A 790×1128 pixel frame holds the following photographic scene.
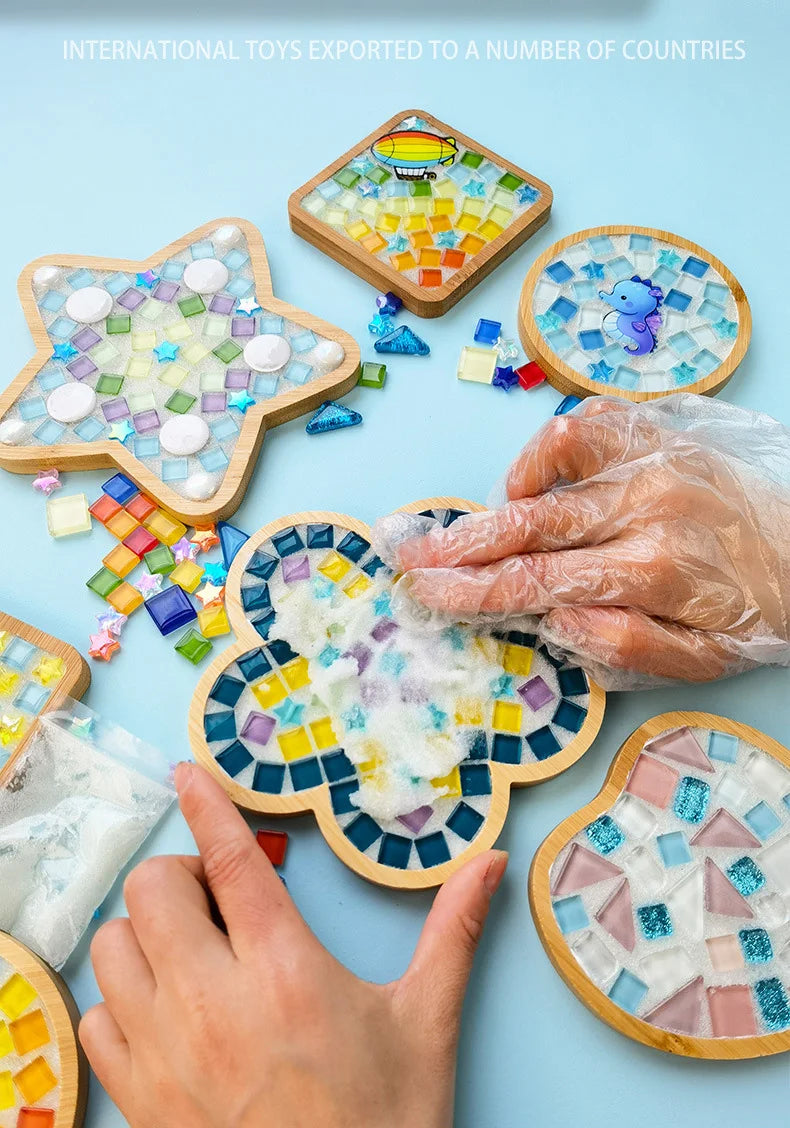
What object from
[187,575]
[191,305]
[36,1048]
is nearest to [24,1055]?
[36,1048]

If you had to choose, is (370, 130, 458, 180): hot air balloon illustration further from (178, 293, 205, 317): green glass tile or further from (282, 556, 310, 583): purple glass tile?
(282, 556, 310, 583): purple glass tile

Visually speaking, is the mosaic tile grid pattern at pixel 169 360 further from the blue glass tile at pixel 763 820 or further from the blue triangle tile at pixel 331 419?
the blue glass tile at pixel 763 820

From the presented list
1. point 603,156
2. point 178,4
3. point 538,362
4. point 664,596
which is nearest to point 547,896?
point 664,596

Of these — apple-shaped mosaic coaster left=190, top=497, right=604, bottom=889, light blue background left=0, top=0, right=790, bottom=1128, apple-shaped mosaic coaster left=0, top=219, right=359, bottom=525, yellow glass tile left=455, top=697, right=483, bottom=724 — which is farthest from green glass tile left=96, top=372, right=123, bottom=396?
yellow glass tile left=455, top=697, right=483, bottom=724

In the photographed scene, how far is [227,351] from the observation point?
140cm

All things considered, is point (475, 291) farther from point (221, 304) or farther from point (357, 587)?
point (357, 587)

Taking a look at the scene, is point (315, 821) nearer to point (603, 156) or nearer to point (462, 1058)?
point (462, 1058)

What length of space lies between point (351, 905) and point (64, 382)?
2.92 feet

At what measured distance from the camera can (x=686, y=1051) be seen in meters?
0.97

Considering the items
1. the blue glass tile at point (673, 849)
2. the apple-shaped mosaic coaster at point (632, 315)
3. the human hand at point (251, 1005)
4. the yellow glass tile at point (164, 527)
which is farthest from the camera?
the apple-shaped mosaic coaster at point (632, 315)

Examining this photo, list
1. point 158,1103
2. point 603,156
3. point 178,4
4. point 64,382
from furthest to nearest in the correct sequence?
point 178,4 → point 603,156 → point 64,382 → point 158,1103

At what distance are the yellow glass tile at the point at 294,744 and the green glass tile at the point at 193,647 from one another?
171 millimetres

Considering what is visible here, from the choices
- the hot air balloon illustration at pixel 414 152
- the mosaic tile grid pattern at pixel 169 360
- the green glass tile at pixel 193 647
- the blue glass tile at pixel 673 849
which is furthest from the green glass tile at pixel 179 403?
the blue glass tile at pixel 673 849

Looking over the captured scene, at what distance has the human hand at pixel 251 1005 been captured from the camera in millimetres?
860
